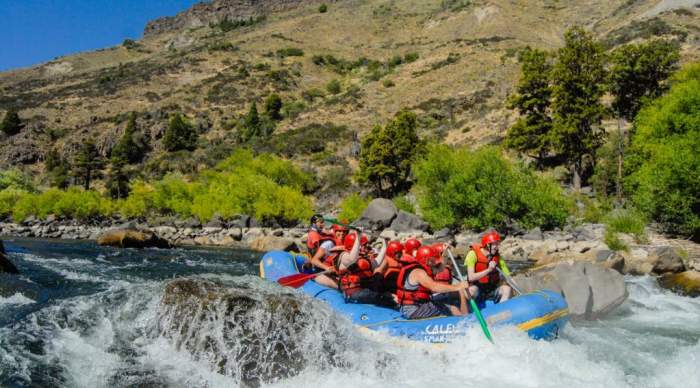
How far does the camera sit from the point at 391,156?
46156 millimetres

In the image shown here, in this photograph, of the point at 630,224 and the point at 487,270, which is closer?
the point at 487,270

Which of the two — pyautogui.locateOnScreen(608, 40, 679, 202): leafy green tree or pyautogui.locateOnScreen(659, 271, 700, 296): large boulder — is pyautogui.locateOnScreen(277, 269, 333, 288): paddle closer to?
pyautogui.locateOnScreen(659, 271, 700, 296): large boulder

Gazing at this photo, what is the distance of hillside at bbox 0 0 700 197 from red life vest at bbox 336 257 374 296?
40.7 meters

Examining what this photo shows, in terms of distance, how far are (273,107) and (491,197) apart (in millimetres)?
51775

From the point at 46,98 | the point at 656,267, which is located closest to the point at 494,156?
the point at 656,267

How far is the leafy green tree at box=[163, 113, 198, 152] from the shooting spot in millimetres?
70375

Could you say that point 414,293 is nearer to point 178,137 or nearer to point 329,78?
point 178,137

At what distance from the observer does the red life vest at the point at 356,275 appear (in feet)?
33.5

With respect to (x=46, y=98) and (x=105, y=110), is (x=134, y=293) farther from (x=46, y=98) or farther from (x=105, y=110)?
(x=46, y=98)

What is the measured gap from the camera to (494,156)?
32938 mm

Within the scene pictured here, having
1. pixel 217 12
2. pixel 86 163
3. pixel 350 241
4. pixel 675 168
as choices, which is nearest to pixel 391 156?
pixel 675 168

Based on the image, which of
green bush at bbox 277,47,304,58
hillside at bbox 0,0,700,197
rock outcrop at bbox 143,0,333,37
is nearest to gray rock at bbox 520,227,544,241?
hillside at bbox 0,0,700,197

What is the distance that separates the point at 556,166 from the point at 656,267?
2577cm

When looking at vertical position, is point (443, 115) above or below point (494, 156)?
above
